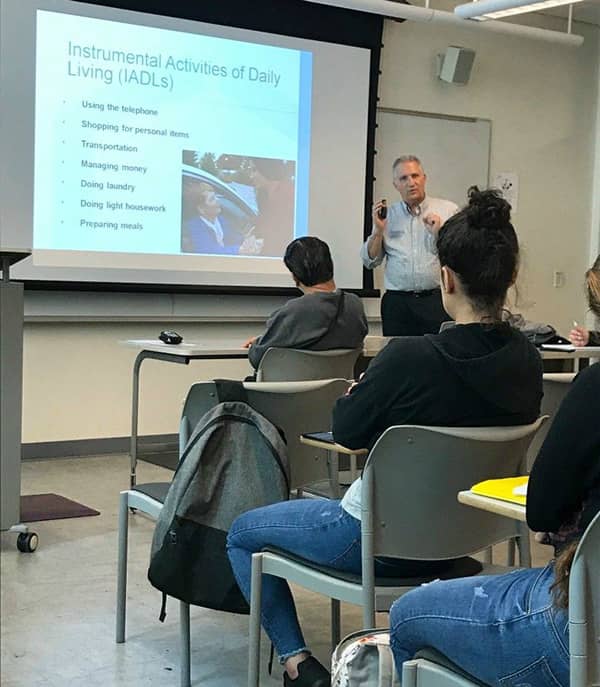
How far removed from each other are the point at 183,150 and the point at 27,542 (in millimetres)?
2717

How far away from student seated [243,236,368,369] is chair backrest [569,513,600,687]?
2.50 metres

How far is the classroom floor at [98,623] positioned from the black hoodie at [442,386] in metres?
0.76

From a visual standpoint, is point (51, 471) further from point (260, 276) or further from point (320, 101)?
point (320, 101)

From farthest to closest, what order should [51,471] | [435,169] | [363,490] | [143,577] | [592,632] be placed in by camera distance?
[435,169], [51,471], [143,577], [363,490], [592,632]

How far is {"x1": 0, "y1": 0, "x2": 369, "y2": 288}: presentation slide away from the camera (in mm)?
5148

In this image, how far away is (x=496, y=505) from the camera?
5.10ft

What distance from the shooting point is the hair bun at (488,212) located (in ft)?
6.52

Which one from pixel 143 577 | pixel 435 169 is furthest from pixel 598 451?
pixel 435 169

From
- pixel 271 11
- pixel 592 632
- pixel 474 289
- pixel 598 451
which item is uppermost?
pixel 271 11

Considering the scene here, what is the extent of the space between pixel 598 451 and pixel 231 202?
15.0ft

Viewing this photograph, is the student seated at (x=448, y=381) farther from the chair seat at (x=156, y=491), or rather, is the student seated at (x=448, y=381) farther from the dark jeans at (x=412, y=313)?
the dark jeans at (x=412, y=313)

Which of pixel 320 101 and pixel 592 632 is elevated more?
pixel 320 101

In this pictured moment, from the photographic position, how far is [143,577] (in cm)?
333

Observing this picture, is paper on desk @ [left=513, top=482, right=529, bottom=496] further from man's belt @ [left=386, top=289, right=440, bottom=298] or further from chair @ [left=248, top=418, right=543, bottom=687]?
man's belt @ [left=386, top=289, right=440, bottom=298]
